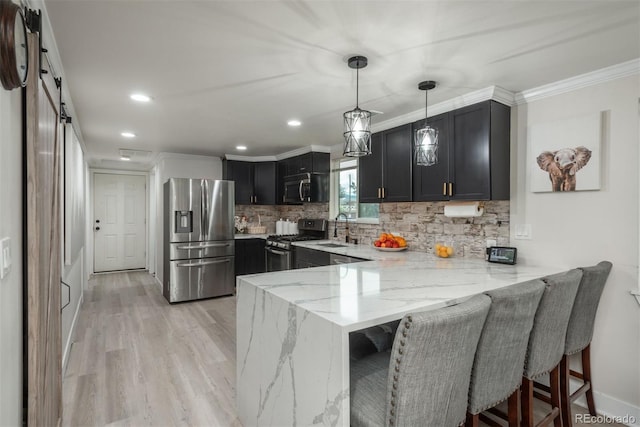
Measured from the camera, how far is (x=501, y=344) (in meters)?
1.51

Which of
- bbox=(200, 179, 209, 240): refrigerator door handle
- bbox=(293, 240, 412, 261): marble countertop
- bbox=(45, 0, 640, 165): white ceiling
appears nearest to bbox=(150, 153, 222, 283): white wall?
bbox=(200, 179, 209, 240): refrigerator door handle

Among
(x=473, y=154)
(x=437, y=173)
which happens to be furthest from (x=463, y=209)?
(x=473, y=154)

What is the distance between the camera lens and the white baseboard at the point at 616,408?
2.17 m

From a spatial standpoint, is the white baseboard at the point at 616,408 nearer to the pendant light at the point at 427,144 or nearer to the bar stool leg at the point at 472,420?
the bar stool leg at the point at 472,420

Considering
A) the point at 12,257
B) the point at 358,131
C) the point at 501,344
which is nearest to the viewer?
the point at 12,257

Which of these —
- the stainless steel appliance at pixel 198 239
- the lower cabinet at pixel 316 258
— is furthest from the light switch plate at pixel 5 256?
the stainless steel appliance at pixel 198 239

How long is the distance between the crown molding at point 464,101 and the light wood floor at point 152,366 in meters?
2.33

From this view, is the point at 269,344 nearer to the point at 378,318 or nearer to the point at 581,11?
the point at 378,318

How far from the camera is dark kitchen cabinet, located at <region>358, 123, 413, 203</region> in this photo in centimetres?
329

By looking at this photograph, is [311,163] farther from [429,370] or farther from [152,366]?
[429,370]

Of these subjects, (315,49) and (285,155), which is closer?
(315,49)

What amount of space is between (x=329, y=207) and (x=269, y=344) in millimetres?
3369

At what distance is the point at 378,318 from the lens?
1.37m

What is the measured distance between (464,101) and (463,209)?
0.91 metres
